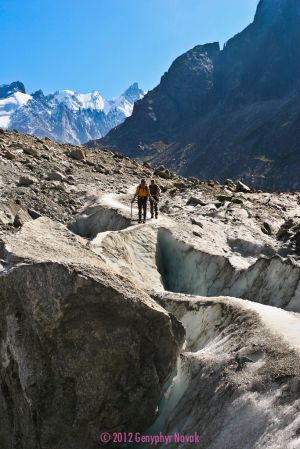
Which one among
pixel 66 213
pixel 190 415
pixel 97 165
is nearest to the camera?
pixel 190 415

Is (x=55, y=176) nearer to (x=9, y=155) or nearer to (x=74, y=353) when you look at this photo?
(x=9, y=155)

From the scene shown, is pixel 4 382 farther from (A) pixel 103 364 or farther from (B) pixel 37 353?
(A) pixel 103 364

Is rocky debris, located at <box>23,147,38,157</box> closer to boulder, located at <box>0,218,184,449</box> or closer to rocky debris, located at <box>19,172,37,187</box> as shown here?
rocky debris, located at <box>19,172,37,187</box>

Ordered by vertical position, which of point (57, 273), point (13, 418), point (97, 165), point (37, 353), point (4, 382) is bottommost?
point (13, 418)

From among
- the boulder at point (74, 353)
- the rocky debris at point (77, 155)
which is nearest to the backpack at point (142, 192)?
the boulder at point (74, 353)

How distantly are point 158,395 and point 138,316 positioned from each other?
1.75 m

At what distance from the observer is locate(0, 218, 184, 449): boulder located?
10.6 m

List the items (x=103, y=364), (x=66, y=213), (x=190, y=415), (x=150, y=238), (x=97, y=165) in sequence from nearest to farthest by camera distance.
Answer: (x=190, y=415)
(x=103, y=364)
(x=150, y=238)
(x=66, y=213)
(x=97, y=165)

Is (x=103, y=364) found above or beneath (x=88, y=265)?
beneath

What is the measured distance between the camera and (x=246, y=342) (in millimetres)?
10531

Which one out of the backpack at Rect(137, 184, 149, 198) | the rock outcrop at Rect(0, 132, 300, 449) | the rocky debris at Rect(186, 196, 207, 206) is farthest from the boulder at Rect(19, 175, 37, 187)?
the rock outcrop at Rect(0, 132, 300, 449)

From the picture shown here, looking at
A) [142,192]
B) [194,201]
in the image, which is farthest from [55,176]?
[142,192]

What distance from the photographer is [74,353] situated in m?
10.7

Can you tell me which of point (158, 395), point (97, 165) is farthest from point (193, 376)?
point (97, 165)
